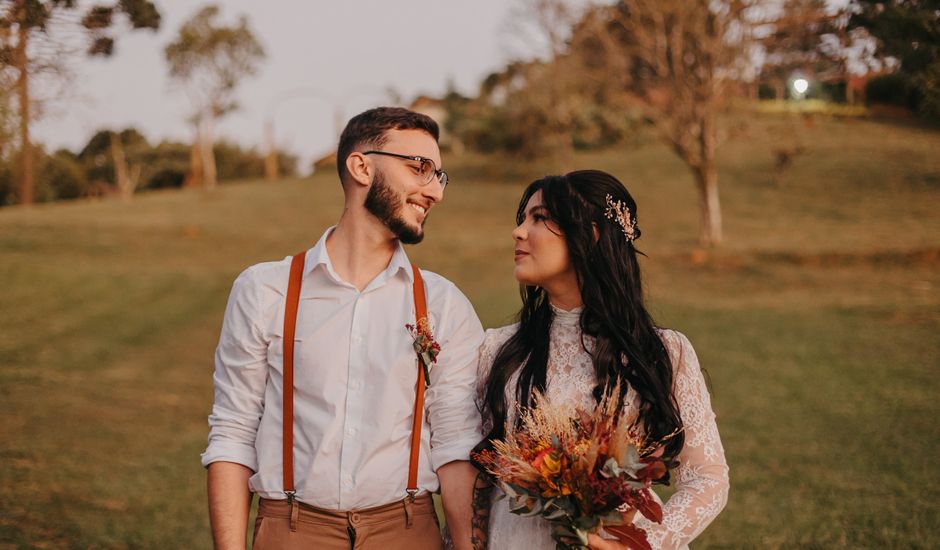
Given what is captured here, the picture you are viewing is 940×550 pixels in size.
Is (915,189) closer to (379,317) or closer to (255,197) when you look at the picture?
(255,197)

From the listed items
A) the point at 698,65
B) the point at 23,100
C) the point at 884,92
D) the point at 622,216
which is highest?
the point at 884,92

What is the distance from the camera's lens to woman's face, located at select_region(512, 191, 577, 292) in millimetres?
3127

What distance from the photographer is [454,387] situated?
312 centimetres

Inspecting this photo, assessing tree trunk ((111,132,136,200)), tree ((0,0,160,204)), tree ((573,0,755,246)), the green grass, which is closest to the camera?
tree ((0,0,160,204))

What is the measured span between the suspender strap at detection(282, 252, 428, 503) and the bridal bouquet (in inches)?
17.3

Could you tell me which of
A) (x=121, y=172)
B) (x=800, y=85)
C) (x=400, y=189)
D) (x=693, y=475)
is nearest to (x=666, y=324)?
(x=800, y=85)

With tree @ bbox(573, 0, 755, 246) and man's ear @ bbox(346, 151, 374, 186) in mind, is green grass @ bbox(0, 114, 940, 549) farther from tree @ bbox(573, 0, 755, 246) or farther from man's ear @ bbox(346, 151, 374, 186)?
man's ear @ bbox(346, 151, 374, 186)

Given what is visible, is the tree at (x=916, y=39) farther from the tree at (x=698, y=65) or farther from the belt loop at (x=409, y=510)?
the tree at (x=698, y=65)

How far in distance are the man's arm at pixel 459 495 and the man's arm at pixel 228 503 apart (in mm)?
716

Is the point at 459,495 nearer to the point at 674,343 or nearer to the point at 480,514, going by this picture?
the point at 480,514

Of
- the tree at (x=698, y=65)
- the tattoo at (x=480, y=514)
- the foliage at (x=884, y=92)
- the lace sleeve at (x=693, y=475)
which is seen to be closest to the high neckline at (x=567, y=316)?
the lace sleeve at (x=693, y=475)

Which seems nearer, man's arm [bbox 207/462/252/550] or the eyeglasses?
man's arm [bbox 207/462/252/550]

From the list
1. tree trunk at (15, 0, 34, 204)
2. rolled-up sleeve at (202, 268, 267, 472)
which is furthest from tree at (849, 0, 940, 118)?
tree trunk at (15, 0, 34, 204)

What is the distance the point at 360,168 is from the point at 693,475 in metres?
1.70
